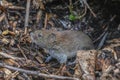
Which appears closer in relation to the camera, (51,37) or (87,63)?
(87,63)

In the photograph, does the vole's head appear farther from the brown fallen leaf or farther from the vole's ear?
the brown fallen leaf

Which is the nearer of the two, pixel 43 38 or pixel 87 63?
pixel 87 63

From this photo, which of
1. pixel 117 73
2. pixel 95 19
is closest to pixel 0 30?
pixel 95 19

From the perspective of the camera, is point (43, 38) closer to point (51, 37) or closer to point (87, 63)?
point (51, 37)

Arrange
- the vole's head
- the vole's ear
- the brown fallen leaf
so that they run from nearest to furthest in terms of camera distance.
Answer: the brown fallen leaf → the vole's head → the vole's ear

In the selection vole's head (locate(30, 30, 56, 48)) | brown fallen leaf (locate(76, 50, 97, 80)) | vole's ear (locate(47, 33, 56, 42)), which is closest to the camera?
brown fallen leaf (locate(76, 50, 97, 80))

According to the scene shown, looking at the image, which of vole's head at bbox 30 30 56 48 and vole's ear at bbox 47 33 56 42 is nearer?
vole's head at bbox 30 30 56 48

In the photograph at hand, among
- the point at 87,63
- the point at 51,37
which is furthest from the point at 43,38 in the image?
the point at 87,63

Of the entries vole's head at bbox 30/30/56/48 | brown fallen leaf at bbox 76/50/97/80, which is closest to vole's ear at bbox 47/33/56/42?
vole's head at bbox 30/30/56/48

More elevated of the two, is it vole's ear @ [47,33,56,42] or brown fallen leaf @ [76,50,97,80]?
vole's ear @ [47,33,56,42]

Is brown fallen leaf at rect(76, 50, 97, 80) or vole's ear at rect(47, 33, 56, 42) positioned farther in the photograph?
vole's ear at rect(47, 33, 56, 42)
